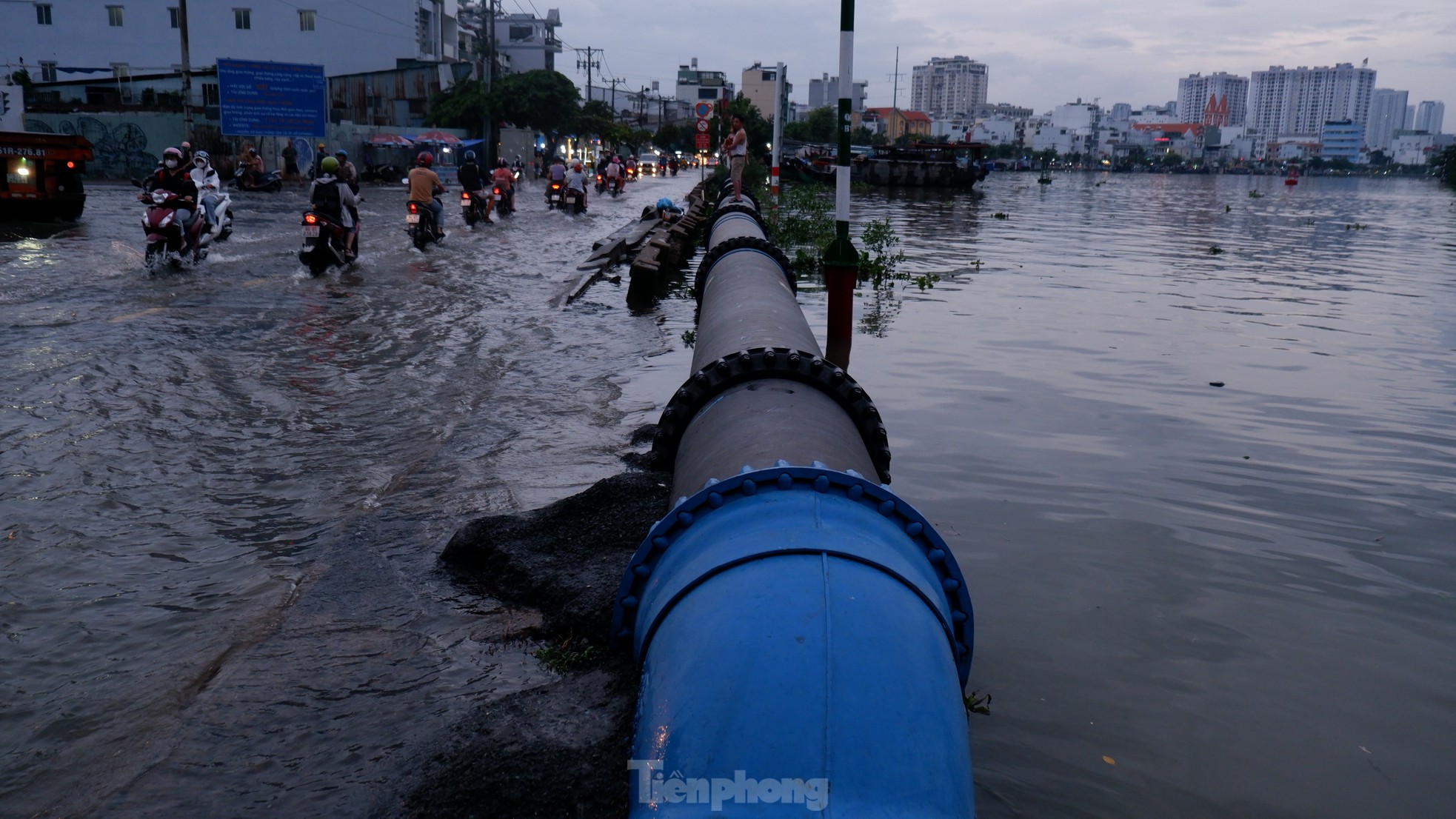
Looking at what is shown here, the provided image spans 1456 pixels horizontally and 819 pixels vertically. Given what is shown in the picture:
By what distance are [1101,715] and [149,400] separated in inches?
259

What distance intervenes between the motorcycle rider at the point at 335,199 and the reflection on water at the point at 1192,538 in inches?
277

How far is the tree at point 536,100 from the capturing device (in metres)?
61.4

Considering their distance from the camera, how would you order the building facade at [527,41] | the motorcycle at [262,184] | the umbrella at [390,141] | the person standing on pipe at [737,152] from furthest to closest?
1. the building facade at [527,41]
2. the umbrella at [390,141]
3. the motorcycle at [262,184]
4. the person standing on pipe at [737,152]

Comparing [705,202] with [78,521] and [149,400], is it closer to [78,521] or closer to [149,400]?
[149,400]

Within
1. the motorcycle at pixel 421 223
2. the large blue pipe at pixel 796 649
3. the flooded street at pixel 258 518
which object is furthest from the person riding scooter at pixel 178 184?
the large blue pipe at pixel 796 649

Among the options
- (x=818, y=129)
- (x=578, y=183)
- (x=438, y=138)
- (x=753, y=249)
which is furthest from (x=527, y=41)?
(x=753, y=249)

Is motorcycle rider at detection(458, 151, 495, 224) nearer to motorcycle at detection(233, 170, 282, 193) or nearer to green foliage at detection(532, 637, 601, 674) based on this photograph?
motorcycle at detection(233, 170, 282, 193)

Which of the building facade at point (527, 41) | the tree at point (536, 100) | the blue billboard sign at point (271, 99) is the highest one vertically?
the building facade at point (527, 41)

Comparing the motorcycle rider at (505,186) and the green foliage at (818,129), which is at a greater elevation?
the green foliage at (818,129)

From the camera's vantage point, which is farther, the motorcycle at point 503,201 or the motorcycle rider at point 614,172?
the motorcycle rider at point 614,172

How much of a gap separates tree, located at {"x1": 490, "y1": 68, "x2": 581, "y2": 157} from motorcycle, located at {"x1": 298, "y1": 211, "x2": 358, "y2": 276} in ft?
150

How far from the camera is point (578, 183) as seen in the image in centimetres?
3133

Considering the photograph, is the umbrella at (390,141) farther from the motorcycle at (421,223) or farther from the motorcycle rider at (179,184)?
the motorcycle rider at (179,184)

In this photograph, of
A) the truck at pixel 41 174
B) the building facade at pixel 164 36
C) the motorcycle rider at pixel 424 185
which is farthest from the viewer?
the building facade at pixel 164 36
